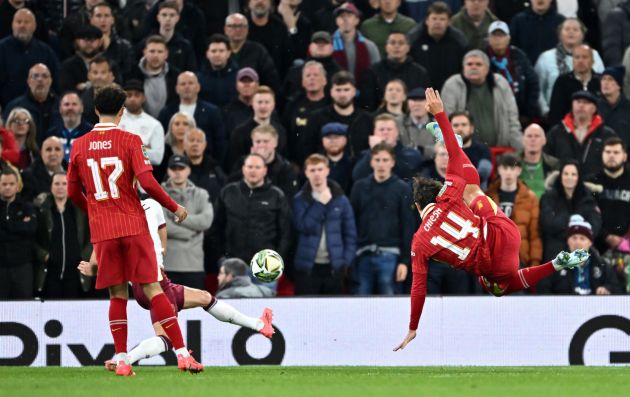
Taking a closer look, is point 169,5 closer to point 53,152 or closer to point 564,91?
point 53,152

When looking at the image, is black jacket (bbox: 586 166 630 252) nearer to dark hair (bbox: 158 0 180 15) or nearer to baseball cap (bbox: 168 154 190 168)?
baseball cap (bbox: 168 154 190 168)

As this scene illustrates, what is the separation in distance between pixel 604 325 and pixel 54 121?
773cm

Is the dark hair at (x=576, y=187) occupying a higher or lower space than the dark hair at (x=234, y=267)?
higher

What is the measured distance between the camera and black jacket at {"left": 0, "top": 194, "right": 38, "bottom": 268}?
16.9 metres

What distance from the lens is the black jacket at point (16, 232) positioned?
16.9m

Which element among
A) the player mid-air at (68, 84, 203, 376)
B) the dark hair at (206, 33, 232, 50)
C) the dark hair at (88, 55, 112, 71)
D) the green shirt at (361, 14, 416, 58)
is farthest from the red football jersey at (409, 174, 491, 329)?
the green shirt at (361, 14, 416, 58)

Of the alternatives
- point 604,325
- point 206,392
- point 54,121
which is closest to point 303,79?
A: point 54,121

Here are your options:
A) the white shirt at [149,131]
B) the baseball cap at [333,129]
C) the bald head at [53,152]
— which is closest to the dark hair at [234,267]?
the white shirt at [149,131]

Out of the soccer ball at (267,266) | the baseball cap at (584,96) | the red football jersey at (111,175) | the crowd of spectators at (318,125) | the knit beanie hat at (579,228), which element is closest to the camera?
the red football jersey at (111,175)

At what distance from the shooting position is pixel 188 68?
1983cm

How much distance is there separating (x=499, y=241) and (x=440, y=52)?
693cm

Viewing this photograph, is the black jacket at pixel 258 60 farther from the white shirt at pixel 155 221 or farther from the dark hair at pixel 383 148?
the white shirt at pixel 155 221

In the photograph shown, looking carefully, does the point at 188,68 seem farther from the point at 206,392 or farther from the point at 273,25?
the point at 206,392

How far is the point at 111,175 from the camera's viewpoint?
11539mm
